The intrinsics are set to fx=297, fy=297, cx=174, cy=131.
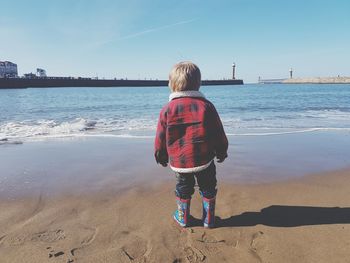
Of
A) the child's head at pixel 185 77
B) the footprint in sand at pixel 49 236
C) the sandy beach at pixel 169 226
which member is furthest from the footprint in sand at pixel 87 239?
the child's head at pixel 185 77

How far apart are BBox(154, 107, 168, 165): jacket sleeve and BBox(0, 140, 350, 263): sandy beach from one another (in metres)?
0.57

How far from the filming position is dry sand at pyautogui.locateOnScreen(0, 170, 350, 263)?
2215 millimetres

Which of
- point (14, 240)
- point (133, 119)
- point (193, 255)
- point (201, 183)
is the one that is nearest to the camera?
point (193, 255)

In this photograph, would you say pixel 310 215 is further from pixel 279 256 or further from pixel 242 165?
pixel 242 165

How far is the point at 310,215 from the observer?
284 cm

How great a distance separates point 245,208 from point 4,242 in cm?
220

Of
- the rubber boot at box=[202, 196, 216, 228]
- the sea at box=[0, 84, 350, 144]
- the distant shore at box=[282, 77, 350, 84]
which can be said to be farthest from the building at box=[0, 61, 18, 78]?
the distant shore at box=[282, 77, 350, 84]

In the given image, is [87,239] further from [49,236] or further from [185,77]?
[185,77]

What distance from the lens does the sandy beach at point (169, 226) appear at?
222 cm

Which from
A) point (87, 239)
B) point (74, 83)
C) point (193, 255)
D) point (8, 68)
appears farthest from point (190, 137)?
point (8, 68)

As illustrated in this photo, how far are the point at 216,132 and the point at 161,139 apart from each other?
515 mm

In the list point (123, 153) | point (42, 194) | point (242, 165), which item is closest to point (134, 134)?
point (123, 153)

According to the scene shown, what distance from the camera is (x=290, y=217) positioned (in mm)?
2807

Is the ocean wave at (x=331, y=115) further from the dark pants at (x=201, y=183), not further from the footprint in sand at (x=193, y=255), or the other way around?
the footprint in sand at (x=193, y=255)
